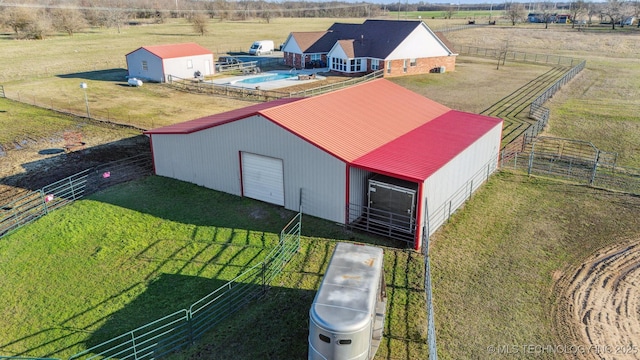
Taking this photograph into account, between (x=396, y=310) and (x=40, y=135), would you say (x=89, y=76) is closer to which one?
(x=40, y=135)

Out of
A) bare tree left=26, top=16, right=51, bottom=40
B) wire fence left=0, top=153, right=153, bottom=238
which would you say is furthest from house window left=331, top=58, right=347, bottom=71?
bare tree left=26, top=16, right=51, bottom=40

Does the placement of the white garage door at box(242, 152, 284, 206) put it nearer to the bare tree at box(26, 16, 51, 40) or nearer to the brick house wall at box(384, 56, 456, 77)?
the brick house wall at box(384, 56, 456, 77)

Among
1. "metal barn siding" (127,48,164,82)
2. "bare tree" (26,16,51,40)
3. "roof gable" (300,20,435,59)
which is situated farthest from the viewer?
"bare tree" (26,16,51,40)

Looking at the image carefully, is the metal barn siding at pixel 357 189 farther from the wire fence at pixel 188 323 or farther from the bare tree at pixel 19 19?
the bare tree at pixel 19 19

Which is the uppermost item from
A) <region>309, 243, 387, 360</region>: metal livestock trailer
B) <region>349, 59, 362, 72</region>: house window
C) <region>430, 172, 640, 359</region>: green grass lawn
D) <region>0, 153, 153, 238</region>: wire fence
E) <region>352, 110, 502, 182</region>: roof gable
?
<region>349, 59, 362, 72</region>: house window

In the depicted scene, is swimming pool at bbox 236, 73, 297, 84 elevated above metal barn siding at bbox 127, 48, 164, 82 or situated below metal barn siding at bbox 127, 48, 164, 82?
below

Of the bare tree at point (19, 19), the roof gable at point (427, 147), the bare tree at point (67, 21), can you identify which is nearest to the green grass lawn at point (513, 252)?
the roof gable at point (427, 147)

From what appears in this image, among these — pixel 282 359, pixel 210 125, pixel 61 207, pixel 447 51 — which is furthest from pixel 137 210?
pixel 447 51

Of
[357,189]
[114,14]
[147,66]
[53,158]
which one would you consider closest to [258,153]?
[357,189]
